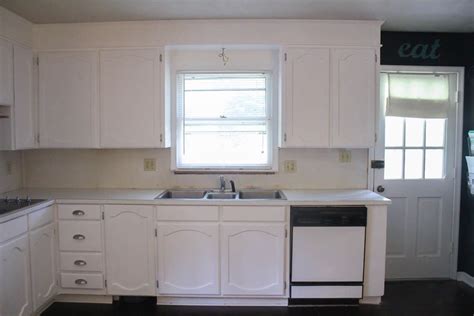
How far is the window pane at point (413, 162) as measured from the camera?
10.9ft

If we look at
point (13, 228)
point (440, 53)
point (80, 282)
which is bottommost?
point (80, 282)

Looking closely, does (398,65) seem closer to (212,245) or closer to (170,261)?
(212,245)

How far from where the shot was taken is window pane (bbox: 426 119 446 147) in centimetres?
332

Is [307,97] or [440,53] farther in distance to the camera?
[440,53]

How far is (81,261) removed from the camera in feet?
9.34

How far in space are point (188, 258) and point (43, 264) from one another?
1113 millimetres

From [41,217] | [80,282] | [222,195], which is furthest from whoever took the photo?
[222,195]

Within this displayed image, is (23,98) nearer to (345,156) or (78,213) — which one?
(78,213)

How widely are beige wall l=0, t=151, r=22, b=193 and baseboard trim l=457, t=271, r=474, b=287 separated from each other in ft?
14.3

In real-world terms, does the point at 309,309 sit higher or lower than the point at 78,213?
lower

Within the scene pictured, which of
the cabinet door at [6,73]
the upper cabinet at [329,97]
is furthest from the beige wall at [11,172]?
the upper cabinet at [329,97]

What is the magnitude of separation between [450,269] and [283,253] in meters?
1.86

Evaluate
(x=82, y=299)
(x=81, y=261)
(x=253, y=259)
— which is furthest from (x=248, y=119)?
(x=82, y=299)

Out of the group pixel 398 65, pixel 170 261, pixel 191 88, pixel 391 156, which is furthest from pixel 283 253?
pixel 398 65
